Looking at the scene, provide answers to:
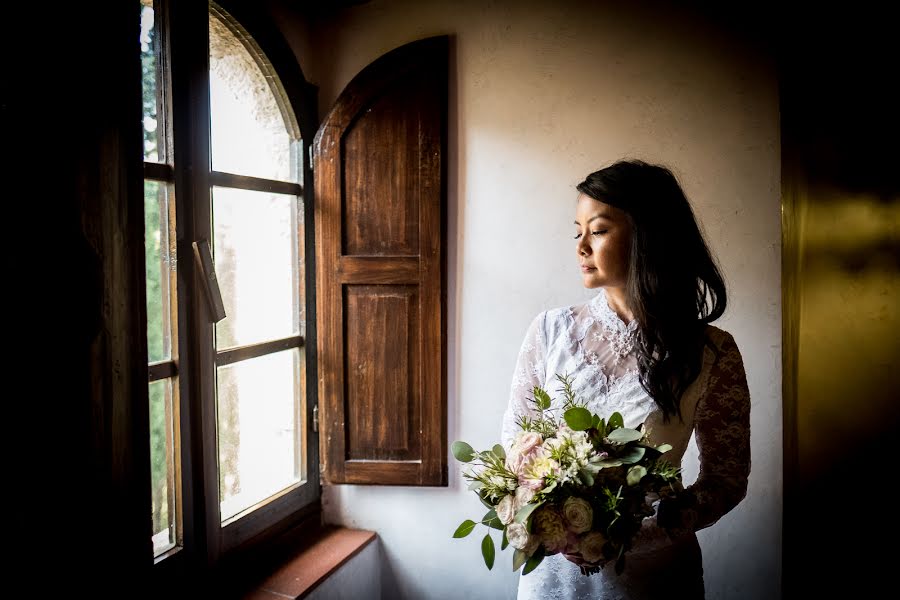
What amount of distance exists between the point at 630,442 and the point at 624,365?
0.34m

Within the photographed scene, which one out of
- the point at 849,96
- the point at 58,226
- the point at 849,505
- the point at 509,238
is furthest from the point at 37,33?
the point at 509,238

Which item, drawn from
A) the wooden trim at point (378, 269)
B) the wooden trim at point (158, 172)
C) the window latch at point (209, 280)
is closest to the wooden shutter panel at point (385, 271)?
the wooden trim at point (378, 269)

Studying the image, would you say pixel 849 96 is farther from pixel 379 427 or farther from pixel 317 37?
pixel 317 37

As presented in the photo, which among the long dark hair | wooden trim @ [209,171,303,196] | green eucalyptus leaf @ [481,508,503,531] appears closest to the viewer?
green eucalyptus leaf @ [481,508,503,531]

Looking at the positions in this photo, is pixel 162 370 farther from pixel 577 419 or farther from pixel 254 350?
pixel 577 419

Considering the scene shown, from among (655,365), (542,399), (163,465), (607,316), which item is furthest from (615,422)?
(163,465)

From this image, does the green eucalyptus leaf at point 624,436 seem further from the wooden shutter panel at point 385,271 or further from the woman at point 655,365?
the wooden shutter panel at point 385,271

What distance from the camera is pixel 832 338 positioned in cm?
130

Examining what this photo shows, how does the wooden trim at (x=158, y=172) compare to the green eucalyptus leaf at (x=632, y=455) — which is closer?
the green eucalyptus leaf at (x=632, y=455)

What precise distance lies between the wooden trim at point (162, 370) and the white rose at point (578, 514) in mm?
1166

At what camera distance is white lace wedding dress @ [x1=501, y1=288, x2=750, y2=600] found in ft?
4.78

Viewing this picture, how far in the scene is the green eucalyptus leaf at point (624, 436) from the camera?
123cm

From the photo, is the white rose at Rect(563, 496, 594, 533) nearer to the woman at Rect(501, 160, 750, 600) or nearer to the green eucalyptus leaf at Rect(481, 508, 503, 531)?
the green eucalyptus leaf at Rect(481, 508, 503, 531)

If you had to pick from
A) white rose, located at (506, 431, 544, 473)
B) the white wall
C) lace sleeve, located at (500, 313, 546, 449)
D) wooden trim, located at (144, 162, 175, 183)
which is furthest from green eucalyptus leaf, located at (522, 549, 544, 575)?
wooden trim, located at (144, 162, 175, 183)
